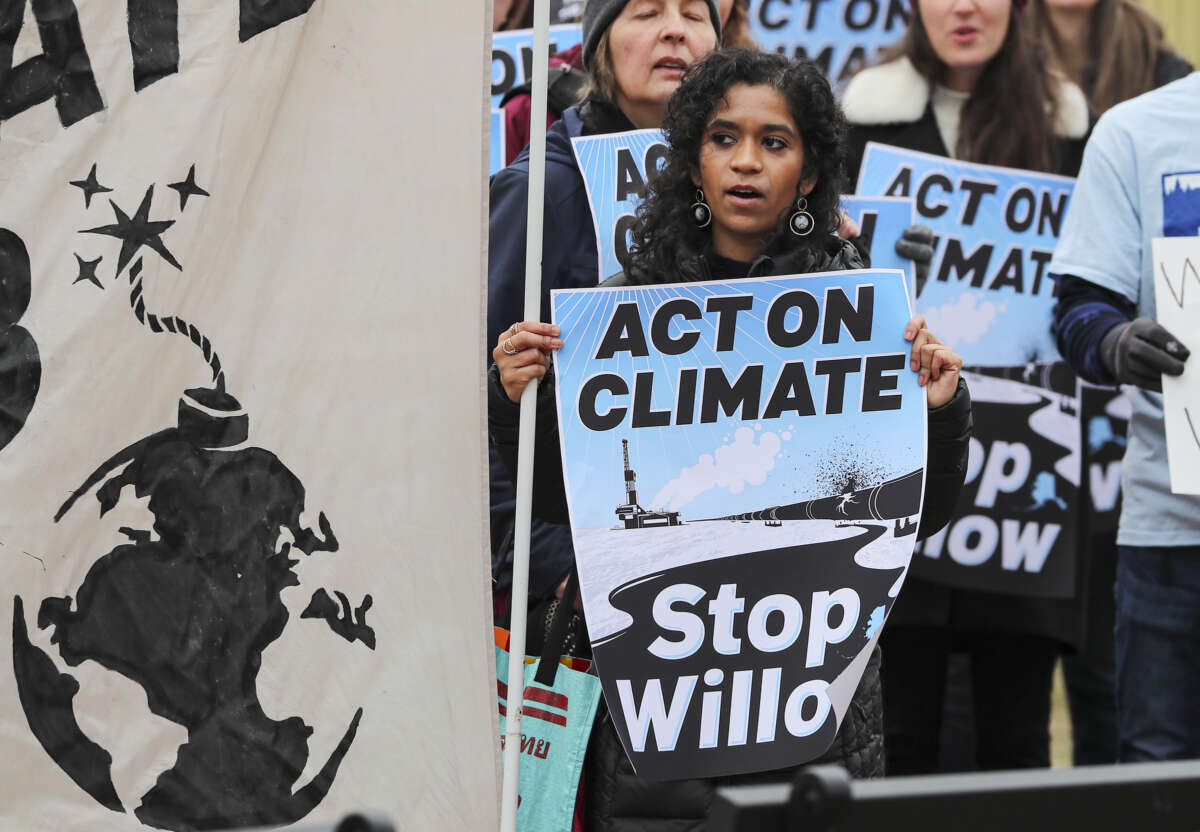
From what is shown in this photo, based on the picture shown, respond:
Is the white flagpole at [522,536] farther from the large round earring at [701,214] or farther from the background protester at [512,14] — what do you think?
the background protester at [512,14]

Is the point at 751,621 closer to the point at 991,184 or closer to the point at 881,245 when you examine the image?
the point at 881,245

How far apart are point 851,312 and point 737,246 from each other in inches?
8.9

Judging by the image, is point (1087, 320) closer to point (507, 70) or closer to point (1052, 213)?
point (1052, 213)

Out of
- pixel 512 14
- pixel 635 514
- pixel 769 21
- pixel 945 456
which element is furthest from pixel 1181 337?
pixel 512 14

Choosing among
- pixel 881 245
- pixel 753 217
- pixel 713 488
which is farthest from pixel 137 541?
pixel 881 245

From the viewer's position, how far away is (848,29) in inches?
187

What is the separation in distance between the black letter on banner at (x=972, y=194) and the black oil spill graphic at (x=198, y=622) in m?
2.05

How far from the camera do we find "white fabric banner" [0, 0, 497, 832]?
8.21 feet

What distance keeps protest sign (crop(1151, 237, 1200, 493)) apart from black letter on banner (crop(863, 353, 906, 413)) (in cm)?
82

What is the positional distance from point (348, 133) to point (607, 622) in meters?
0.84

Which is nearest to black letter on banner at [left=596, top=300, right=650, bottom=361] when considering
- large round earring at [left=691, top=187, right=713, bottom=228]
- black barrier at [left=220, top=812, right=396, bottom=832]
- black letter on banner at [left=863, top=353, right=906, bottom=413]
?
large round earring at [left=691, top=187, right=713, bottom=228]

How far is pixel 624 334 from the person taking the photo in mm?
2602

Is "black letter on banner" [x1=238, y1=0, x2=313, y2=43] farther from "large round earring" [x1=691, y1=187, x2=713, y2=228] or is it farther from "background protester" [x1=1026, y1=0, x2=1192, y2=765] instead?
"background protester" [x1=1026, y1=0, x2=1192, y2=765]

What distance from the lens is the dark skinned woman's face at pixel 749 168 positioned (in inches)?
105
